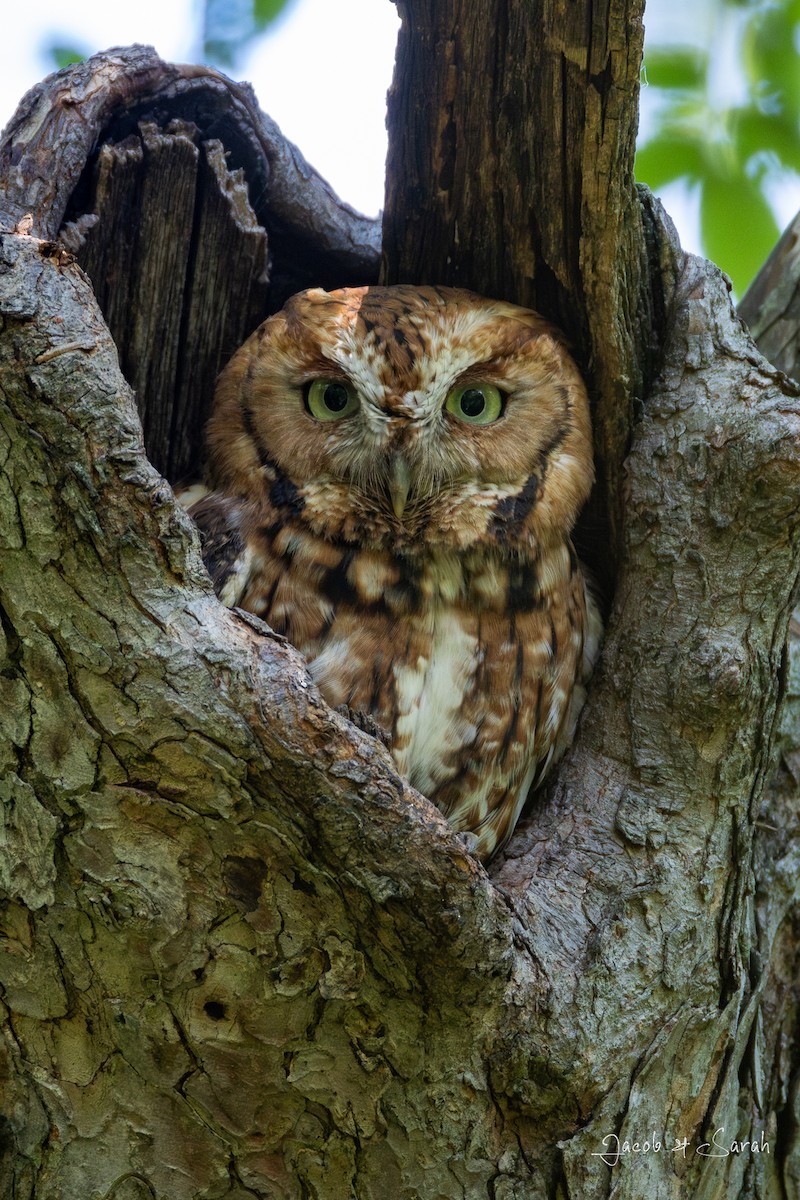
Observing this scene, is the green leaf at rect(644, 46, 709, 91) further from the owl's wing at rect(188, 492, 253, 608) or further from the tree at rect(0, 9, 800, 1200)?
the owl's wing at rect(188, 492, 253, 608)

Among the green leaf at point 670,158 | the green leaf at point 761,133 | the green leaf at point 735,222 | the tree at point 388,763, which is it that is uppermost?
the green leaf at point 761,133

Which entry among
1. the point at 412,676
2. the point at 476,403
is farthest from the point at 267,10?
the point at 412,676

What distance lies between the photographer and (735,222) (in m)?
2.84

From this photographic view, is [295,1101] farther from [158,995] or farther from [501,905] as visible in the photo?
[501,905]

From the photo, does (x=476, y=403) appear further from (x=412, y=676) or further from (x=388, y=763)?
(x=388, y=763)

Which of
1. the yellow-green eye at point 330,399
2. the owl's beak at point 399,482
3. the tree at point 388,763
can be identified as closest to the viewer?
the tree at point 388,763

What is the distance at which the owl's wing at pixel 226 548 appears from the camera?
2229mm

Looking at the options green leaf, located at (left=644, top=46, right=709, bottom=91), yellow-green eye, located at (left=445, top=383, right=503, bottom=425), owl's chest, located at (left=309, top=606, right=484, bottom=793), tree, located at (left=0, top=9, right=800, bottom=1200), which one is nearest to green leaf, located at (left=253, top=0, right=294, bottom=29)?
tree, located at (left=0, top=9, right=800, bottom=1200)

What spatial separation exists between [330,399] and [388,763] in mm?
987

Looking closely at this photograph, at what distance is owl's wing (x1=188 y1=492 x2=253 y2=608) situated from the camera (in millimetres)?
2229

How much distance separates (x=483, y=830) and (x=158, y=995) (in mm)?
860

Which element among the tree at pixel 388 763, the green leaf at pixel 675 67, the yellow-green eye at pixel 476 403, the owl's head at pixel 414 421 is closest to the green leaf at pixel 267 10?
the tree at pixel 388 763

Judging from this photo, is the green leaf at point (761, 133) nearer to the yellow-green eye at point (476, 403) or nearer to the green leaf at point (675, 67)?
the green leaf at point (675, 67)

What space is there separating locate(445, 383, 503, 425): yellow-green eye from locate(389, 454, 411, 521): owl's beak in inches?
8.0
